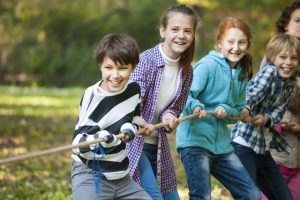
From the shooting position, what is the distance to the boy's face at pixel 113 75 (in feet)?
12.6

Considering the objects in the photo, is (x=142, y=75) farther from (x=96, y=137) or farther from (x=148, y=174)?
(x=96, y=137)

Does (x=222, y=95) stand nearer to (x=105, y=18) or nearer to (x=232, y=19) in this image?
(x=232, y=19)

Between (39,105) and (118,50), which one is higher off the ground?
(118,50)

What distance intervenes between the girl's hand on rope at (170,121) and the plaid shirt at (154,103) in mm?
116

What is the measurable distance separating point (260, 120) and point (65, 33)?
85.8 ft

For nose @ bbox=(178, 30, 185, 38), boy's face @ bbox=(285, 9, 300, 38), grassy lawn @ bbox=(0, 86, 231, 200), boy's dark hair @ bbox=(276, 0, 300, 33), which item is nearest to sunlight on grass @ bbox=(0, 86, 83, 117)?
grassy lawn @ bbox=(0, 86, 231, 200)

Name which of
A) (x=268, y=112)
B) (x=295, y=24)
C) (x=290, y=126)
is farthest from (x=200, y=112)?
(x=295, y=24)

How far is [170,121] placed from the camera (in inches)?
169

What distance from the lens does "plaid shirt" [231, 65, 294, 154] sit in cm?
502

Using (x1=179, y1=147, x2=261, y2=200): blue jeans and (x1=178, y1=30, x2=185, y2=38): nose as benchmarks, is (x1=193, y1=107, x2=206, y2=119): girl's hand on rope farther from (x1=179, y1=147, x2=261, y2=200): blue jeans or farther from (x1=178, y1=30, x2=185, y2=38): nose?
(x1=178, y1=30, x2=185, y2=38): nose

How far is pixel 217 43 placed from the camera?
5.00 m

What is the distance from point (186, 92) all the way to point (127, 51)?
91 centimetres

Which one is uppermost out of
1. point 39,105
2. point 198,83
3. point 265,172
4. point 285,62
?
point 285,62

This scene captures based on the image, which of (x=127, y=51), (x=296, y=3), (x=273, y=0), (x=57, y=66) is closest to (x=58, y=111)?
(x=273, y=0)
